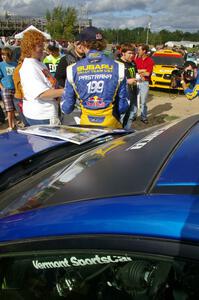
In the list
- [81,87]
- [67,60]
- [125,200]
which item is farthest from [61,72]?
[125,200]

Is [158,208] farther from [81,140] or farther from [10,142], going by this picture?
[10,142]

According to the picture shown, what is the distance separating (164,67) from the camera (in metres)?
12.6

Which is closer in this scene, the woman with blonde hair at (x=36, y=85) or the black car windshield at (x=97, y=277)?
the black car windshield at (x=97, y=277)

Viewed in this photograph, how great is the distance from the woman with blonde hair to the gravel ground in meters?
3.67

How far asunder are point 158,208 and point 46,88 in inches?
104

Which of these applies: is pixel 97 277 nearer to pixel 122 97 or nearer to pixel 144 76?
pixel 122 97

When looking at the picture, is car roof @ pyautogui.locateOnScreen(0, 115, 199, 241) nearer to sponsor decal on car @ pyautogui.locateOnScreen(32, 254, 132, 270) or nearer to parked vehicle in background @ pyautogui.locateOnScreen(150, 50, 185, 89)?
sponsor decal on car @ pyautogui.locateOnScreen(32, 254, 132, 270)

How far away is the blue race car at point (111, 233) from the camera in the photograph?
0.96 meters

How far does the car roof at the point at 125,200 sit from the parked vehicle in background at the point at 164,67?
10924mm

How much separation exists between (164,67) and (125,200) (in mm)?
12095

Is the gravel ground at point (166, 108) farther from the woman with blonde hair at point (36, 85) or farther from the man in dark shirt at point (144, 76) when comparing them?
the woman with blonde hair at point (36, 85)

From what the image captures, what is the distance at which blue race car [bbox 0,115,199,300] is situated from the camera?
965mm

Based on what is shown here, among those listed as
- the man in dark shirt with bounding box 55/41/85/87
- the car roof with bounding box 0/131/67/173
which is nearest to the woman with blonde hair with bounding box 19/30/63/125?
the car roof with bounding box 0/131/67/173

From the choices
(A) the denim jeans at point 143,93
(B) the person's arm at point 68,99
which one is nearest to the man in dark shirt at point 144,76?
(A) the denim jeans at point 143,93
